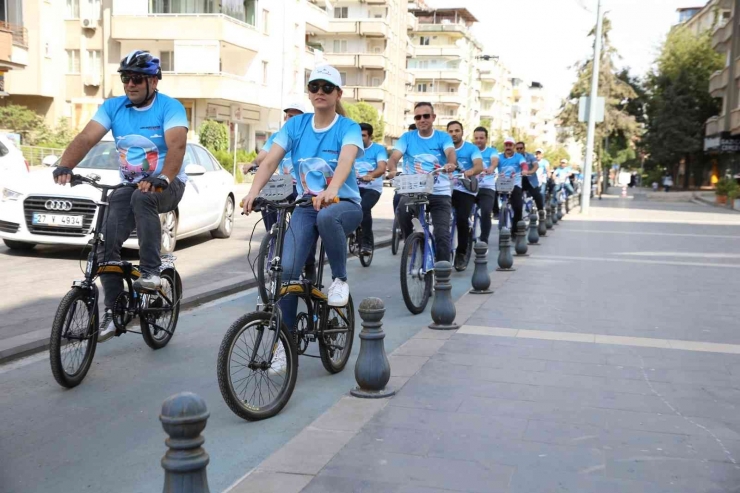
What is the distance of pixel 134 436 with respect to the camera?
4.57 m

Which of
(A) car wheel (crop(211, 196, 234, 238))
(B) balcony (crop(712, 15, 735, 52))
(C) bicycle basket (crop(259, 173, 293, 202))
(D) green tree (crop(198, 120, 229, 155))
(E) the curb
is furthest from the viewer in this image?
(B) balcony (crop(712, 15, 735, 52))

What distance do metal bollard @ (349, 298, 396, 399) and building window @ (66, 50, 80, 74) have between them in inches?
1714

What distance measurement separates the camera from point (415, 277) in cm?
845

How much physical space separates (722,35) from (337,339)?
53167mm

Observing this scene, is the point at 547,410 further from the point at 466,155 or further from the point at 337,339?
the point at 466,155

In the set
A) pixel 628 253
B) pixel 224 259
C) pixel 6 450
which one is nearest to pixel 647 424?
pixel 6 450

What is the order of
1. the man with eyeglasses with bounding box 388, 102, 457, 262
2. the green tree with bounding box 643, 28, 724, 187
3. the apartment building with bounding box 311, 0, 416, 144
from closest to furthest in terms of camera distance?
the man with eyeglasses with bounding box 388, 102, 457, 262
the green tree with bounding box 643, 28, 724, 187
the apartment building with bounding box 311, 0, 416, 144

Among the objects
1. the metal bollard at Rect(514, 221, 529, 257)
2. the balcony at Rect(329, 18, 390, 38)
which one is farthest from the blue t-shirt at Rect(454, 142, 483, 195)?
the balcony at Rect(329, 18, 390, 38)

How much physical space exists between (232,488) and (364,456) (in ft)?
2.29

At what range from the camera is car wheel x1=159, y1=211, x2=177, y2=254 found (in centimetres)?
1156

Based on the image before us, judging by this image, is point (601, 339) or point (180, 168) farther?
point (601, 339)

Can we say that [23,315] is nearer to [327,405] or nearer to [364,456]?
[327,405]

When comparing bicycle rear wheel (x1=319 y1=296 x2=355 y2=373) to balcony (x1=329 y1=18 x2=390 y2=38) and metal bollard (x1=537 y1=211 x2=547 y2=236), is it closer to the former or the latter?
metal bollard (x1=537 y1=211 x2=547 y2=236)

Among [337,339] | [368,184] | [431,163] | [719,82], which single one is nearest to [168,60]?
[719,82]
